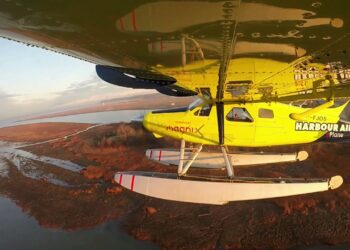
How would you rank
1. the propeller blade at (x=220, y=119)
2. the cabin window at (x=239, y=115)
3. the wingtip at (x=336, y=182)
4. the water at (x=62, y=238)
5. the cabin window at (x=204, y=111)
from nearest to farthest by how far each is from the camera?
the wingtip at (x=336, y=182), the water at (x=62, y=238), the propeller blade at (x=220, y=119), the cabin window at (x=239, y=115), the cabin window at (x=204, y=111)

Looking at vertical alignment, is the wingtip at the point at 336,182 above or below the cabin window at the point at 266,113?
below

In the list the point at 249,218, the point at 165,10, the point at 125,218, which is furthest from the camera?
the point at 125,218

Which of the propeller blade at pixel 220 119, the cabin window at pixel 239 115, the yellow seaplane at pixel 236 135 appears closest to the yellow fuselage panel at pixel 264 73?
the yellow seaplane at pixel 236 135

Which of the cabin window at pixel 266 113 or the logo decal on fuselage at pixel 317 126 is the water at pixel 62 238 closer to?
the cabin window at pixel 266 113

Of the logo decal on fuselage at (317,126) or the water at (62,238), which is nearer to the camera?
the water at (62,238)

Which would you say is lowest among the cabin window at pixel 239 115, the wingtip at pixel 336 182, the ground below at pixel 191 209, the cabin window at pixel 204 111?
the ground below at pixel 191 209

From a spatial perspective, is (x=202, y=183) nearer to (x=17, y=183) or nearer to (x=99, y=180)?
(x=99, y=180)

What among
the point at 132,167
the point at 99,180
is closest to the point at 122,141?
the point at 132,167
